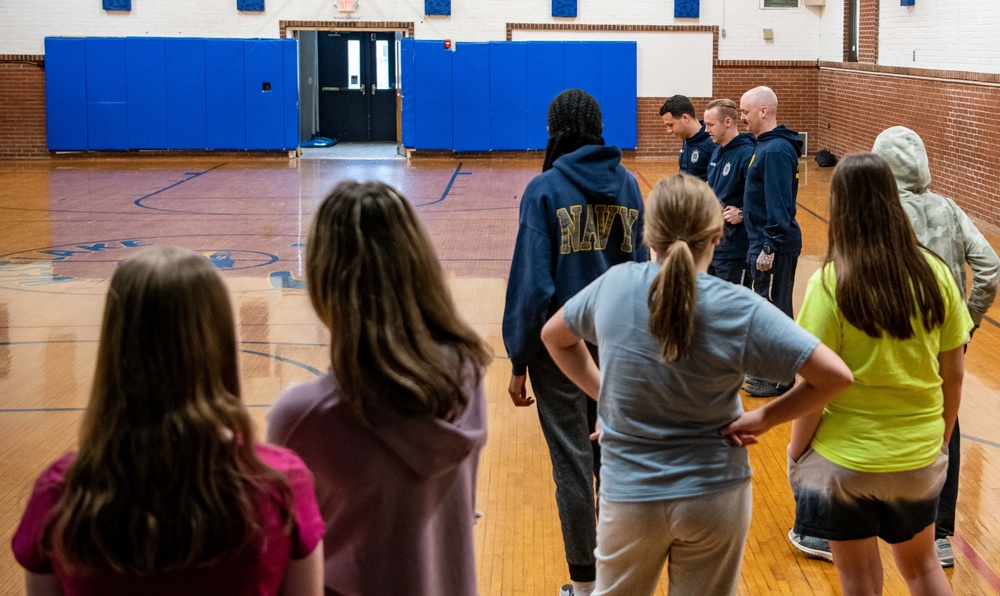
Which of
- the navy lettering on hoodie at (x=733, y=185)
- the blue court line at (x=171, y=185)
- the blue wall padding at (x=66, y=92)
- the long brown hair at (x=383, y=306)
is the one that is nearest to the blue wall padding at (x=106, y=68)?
the blue wall padding at (x=66, y=92)

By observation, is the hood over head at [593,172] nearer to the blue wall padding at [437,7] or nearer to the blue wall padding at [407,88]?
the blue wall padding at [407,88]

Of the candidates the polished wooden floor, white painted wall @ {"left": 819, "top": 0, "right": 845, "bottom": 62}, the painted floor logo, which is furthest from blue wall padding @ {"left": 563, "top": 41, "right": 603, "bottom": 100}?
the painted floor logo

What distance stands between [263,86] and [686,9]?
7743 millimetres

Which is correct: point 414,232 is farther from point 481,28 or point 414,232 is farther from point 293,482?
point 481,28

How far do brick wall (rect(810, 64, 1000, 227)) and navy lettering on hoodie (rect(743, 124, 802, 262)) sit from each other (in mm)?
7070

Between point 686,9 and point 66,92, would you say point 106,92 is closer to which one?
point 66,92

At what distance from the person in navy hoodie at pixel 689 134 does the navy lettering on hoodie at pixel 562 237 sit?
379 centimetres

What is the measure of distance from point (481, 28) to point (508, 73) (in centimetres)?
113

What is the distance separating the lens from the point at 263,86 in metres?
→ 19.2

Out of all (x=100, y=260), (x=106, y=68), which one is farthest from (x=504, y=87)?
(x=100, y=260)

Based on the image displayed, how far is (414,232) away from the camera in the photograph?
188 centimetres

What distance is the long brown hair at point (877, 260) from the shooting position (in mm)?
2508

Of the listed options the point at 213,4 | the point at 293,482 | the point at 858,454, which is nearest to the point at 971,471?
the point at 858,454

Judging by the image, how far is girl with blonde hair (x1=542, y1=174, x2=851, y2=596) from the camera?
2180mm
